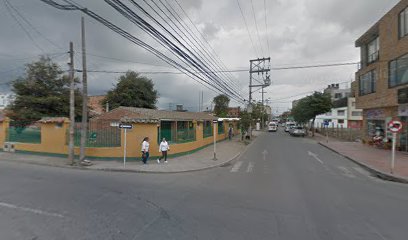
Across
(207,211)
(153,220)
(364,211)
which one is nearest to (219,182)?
(207,211)

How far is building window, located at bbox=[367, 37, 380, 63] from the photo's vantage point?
64.7 ft

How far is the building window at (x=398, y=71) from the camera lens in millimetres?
15139

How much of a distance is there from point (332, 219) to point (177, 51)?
8143 millimetres

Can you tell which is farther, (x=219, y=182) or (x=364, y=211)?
(x=219, y=182)

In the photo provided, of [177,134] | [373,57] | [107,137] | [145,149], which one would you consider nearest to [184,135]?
[177,134]

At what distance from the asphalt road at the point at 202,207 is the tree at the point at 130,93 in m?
23.4

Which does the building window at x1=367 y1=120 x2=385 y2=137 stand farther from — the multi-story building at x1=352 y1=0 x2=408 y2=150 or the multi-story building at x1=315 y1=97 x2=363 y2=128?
the multi-story building at x1=315 y1=97 x2=363 y2=128

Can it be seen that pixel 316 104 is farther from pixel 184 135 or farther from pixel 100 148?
pixel 100 148

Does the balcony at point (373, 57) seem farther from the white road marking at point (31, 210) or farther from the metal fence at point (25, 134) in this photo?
the metal fence at point (25, 134)

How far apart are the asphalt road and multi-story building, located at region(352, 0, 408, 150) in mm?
10676

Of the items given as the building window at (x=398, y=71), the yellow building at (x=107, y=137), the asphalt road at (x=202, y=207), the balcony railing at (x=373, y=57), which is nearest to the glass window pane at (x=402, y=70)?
the building window at (x=398, y=71)

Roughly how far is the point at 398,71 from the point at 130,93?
1151 inches

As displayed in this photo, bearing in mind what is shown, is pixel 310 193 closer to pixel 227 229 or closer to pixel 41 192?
pixel 227 229

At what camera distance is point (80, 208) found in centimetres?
558
